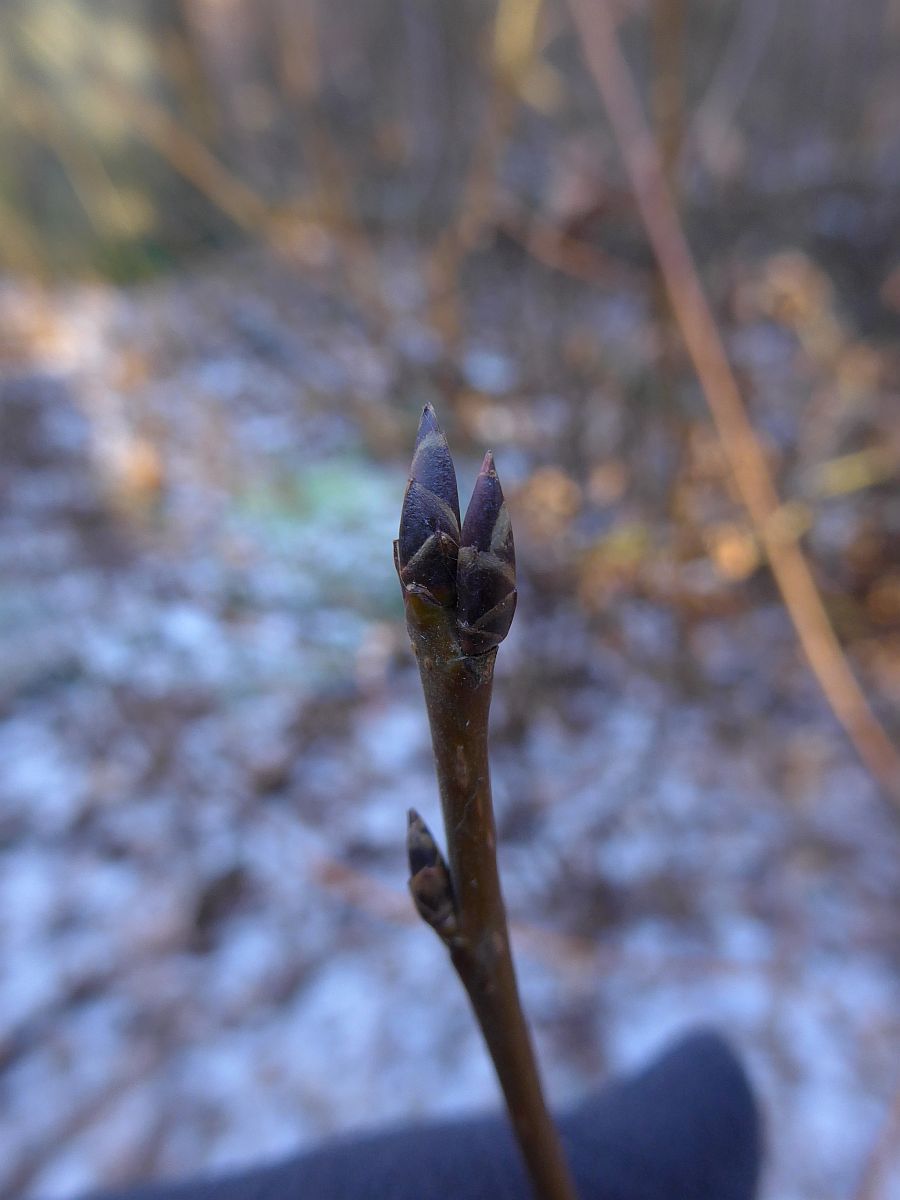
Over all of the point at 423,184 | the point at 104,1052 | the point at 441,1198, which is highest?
the point at 423,184

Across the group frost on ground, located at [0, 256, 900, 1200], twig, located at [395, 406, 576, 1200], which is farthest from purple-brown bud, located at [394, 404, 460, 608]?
frost on ground, located at [0, 256, 900, 1200]

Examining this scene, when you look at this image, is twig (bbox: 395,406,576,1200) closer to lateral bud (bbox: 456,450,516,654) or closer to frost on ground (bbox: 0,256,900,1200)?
lateral bud (bbox: 456,450,516,654)

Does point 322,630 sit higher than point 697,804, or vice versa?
point 322,630

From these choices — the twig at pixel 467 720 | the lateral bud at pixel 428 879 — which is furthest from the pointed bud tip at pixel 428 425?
the lateral bud at pixel 428 879

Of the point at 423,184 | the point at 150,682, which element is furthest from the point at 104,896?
the point at 423,184

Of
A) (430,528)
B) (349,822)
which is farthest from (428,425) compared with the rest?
(349,822)

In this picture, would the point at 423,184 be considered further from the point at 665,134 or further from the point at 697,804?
the point at 697,804
